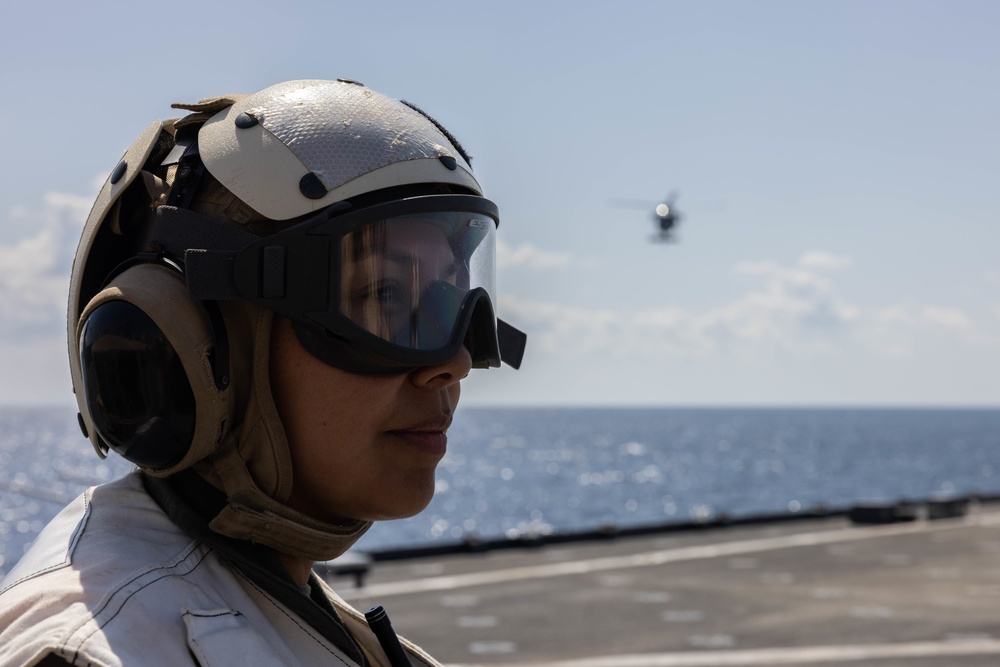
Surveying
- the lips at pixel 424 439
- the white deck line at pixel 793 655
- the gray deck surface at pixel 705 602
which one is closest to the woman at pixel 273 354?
the lips at pixel 424 439

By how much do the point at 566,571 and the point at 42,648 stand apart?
60.2ft

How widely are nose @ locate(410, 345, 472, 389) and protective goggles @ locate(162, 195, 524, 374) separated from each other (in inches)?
1.6

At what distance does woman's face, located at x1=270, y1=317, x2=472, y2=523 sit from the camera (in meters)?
2.04

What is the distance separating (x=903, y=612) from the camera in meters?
16.2

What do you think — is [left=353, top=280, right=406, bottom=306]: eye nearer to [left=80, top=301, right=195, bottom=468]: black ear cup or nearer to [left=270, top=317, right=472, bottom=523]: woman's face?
[left=270, top=317, right=472, bottom=523]: woman's face

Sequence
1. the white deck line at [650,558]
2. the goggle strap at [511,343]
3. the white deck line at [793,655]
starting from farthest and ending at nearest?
the white deck line at [650,558] → the white deck line at [793,655] → the goggle strap at [511,343]

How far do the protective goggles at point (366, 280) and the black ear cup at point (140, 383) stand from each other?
0.11 meters

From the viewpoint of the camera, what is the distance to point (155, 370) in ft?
6.57

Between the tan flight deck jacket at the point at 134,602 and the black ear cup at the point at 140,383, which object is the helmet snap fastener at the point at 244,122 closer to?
the black ear cup at the point at 140,383

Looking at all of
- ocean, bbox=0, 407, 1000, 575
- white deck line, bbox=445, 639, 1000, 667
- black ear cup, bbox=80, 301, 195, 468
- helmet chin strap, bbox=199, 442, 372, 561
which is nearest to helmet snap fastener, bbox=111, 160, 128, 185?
black ear cup, bbox=80, 301, 195, 468

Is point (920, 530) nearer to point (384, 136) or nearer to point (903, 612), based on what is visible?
point (903, 612)

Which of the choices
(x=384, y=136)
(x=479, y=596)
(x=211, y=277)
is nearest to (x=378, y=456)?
(x=211, y=277)

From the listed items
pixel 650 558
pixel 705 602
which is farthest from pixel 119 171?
pixel 650 558

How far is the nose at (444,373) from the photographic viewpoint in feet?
6.91
